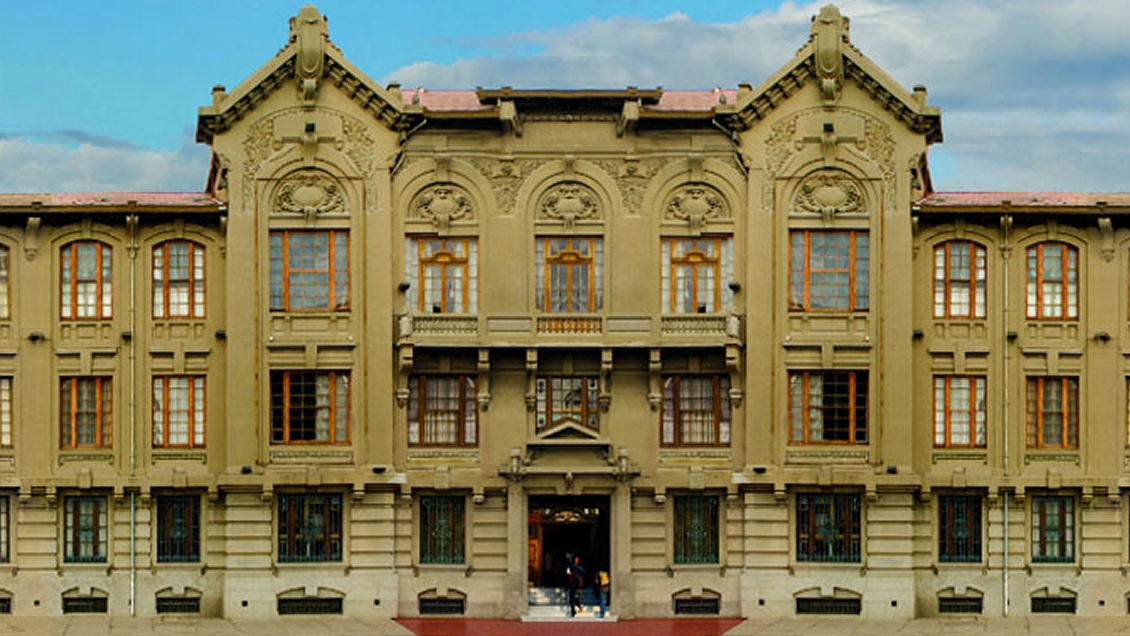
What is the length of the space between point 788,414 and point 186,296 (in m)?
18.2

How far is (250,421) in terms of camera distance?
2382 inches

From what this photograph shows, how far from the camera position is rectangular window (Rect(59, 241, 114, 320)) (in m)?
61.4

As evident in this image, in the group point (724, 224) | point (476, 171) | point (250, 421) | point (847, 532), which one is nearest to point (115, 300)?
point (250, 421)

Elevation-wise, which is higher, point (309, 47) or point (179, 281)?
point (309, 47)

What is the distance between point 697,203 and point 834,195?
4.04 meters

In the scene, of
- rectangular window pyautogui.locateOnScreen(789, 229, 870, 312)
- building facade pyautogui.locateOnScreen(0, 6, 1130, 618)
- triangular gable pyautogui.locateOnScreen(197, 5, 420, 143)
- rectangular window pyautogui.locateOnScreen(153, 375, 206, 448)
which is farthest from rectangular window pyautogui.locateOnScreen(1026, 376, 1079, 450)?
rectangular window pyautogui.locateOnScreen(153, 375, 206, 448)

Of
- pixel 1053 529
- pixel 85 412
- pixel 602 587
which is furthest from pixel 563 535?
pixel 85 412

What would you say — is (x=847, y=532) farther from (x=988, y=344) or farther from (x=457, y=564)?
(x=457, y=564)

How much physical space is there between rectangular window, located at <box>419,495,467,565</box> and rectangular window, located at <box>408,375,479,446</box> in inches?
67.9

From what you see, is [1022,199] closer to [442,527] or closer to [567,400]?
[567,400]

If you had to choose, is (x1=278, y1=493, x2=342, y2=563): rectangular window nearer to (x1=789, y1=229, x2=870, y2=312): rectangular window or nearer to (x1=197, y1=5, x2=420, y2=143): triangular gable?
(x1=197, y1=5, x2=420, y2=143): triangular gable

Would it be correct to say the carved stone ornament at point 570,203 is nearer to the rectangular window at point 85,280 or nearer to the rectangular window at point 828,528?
the rectangular window at point 828,528

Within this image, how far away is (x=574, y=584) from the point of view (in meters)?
60.5

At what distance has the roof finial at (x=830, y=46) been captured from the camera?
60.2 metres
